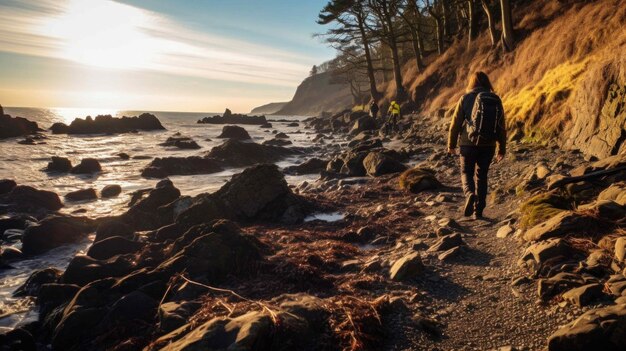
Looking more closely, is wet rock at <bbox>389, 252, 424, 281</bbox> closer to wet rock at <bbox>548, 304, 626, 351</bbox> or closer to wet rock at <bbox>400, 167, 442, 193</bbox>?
wet rock at <bbox>548, 304, 626, 351</bbox>

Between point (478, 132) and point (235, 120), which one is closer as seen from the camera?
point (478, 132)

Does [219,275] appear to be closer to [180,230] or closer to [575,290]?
[180,230]

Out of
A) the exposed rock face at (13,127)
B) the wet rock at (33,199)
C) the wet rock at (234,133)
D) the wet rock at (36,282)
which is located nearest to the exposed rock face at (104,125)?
the exposed rock face at (13,127)

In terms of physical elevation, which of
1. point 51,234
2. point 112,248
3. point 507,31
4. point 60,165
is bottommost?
point 112,248

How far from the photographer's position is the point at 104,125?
201 ft

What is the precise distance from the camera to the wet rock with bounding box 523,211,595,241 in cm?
470

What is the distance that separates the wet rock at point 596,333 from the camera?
111 inches

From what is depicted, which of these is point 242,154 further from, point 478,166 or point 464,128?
point 478,166

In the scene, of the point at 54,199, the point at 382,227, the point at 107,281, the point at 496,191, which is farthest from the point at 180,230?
the point at 54,199

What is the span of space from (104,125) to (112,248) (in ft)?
200

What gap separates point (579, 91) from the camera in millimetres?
10383

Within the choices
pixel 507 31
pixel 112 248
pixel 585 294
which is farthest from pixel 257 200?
pixel 507 31

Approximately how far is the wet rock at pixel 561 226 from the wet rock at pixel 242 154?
20582 millimetres

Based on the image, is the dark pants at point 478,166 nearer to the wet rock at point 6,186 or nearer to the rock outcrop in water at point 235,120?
the wet rock at point 6,186
